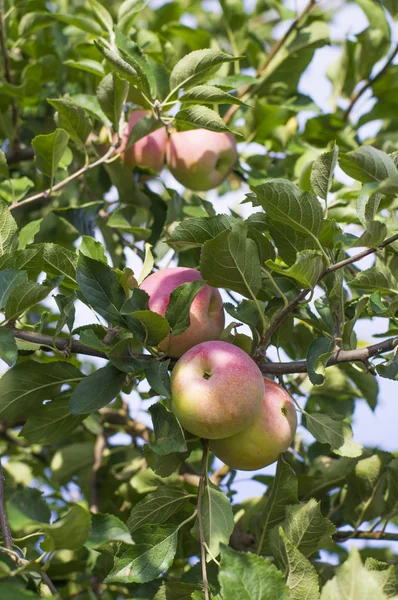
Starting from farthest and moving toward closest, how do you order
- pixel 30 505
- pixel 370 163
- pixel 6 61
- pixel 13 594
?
pixel 6 61, pixel 30 505, pixel 370 163, pixel 13 594

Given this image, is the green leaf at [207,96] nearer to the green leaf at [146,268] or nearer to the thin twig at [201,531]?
the green leaf at [146,268]

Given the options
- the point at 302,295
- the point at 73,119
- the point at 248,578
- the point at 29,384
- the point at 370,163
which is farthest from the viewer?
the point at 73,119

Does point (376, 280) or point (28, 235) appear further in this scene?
point (28, 235)

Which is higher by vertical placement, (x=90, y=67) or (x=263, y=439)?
(x=90, y=67)

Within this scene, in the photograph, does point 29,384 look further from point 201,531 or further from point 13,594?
point 13,594

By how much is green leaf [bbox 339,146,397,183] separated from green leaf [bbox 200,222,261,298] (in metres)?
0.24

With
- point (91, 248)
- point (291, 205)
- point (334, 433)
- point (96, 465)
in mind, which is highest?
point (291, 205)

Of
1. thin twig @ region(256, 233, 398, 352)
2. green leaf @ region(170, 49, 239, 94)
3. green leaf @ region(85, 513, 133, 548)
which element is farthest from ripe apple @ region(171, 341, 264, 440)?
green leaf @ region(170, 49, 239, 94)

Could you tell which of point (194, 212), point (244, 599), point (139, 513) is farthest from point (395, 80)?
point (244, 599)

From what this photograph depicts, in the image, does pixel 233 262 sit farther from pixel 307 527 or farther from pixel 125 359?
pixel 307 527

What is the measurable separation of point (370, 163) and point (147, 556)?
0.72 metres

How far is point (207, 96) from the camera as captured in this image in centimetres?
140

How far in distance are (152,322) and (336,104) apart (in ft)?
4.52

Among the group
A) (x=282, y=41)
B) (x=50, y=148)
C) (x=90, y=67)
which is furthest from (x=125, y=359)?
(x=282, y=41)
